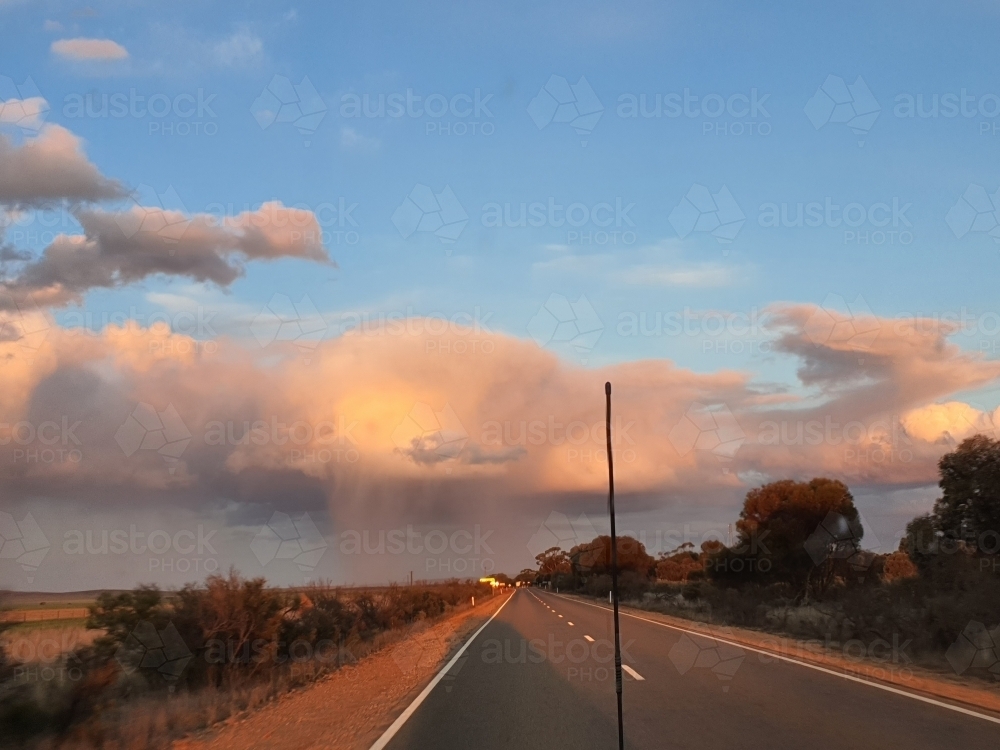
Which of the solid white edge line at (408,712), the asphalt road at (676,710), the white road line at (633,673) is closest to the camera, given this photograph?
the asphalt road at (676,710)

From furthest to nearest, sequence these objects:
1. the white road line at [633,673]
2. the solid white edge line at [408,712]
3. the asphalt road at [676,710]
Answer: the white road line at [633,673] < the solid white edge line at [408,712] < the asphalt road at [676,710]

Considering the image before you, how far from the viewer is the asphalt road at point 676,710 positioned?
9.91m

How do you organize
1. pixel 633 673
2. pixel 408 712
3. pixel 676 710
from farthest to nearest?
pixel 633 673 → pixel 408 712 → pixel 676 710

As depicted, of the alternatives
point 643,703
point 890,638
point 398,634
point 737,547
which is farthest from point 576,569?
point 643,703

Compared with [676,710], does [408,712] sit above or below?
below

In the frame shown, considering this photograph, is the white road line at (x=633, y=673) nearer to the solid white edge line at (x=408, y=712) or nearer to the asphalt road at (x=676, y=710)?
the asphalt road at (x=676, y=710)

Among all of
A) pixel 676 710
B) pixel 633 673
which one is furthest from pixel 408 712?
pixel 633 673

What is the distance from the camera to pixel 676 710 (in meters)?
12.1

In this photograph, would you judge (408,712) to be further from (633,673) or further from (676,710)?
(633,673)

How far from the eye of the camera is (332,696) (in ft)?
52.2

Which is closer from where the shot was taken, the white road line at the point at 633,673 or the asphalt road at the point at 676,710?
the asphalt road at the point at 676,710

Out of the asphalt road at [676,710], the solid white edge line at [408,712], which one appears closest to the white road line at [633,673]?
the asphalt road at [676,710]

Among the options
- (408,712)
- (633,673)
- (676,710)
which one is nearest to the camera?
(676,710)

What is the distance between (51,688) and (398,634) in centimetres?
2427
